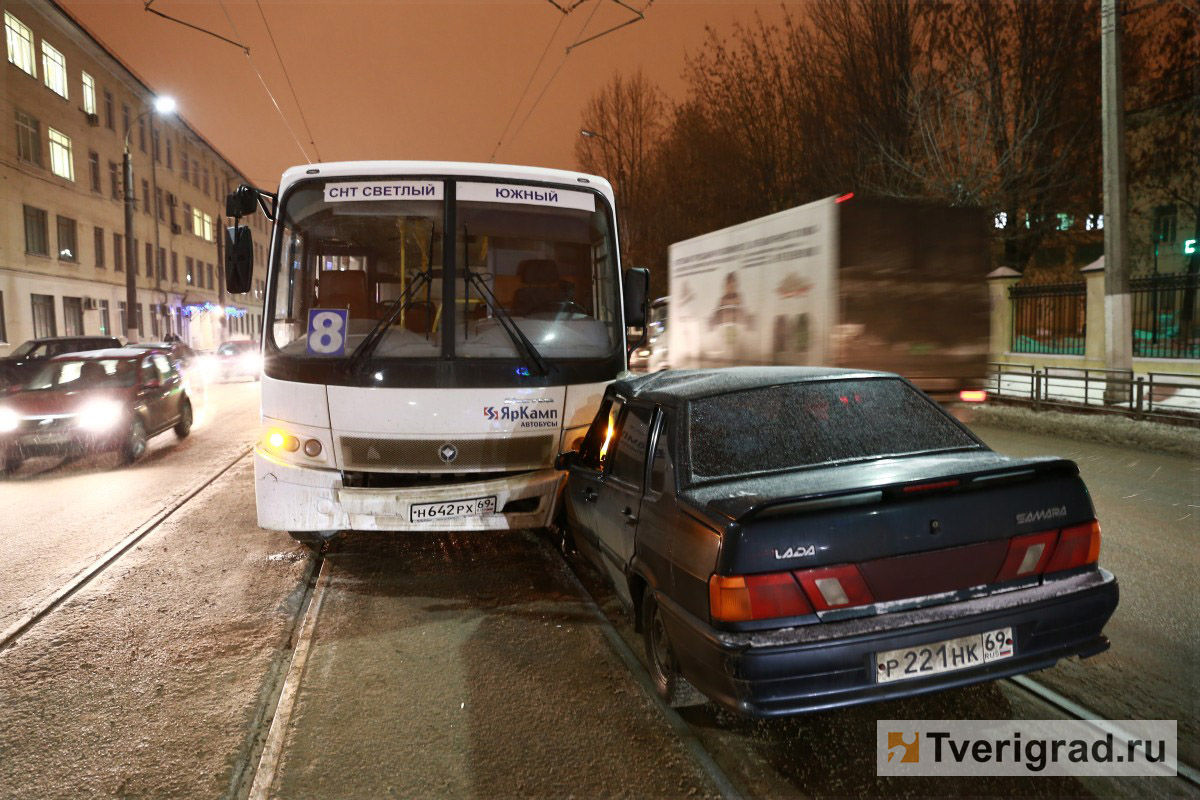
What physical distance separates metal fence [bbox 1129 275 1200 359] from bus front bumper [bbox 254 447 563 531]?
1542 cm

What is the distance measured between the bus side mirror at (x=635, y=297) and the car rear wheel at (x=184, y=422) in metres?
9.89

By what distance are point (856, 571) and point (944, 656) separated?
463 millimetres

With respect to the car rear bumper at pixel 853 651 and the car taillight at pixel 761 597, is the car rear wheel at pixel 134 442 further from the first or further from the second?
the car taillight at pixel 761 597

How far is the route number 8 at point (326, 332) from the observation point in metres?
5.84

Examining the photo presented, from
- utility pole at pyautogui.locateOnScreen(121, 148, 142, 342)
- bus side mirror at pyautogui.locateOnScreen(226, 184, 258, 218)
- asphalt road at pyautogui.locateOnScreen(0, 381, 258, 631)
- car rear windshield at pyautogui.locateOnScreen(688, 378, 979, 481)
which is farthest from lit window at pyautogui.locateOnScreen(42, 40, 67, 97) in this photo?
car rear windshield at pyautogui.locateOnScreen(688, 378, 979, 481)

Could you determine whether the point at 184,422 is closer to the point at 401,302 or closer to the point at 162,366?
the point at 162,366

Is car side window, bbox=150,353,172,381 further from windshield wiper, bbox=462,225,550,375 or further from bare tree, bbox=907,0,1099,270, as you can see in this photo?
bare tree, bbox=907,0,1099,270

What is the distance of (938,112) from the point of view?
21547 millimetres

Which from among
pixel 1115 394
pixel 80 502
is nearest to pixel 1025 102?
pixel 1115 394

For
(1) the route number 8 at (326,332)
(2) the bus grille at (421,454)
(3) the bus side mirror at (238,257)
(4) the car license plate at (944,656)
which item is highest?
(3) the bus side mirror at (238,257)

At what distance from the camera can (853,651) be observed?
293cm

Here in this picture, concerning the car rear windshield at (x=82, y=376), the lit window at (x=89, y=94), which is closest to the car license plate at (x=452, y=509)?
the car rear windshield at (x=82, y=376)

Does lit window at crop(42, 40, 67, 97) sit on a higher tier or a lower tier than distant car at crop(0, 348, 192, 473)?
higher

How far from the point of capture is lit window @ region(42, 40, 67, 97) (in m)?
32.2
